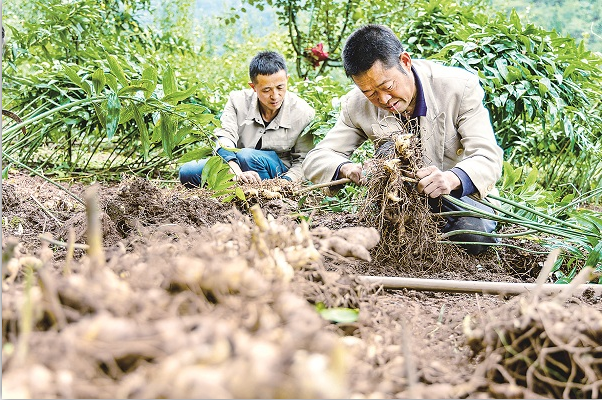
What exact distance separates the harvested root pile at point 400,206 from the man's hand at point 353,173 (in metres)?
0.05

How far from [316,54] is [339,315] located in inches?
167

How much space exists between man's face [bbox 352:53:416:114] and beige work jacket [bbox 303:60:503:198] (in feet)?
0.17

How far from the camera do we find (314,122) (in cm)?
310

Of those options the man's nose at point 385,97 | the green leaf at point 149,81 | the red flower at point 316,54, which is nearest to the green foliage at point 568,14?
the red flower at point 316,54

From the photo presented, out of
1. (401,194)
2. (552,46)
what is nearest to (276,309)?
(401,194)

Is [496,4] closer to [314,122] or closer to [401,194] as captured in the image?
[314,122]

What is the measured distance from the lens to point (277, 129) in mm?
3135

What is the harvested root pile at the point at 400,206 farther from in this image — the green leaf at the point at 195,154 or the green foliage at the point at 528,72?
the green foliage at the point at 528,72

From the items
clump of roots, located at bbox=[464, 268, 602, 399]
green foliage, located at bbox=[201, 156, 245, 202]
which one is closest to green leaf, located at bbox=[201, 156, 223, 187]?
green foliage, located at bbox=[201, 156, 245, 202]

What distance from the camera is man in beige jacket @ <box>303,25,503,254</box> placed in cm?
186

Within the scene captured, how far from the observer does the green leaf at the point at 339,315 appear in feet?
2.94

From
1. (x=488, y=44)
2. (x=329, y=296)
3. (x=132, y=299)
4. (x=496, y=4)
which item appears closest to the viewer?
(x=132, y=299)

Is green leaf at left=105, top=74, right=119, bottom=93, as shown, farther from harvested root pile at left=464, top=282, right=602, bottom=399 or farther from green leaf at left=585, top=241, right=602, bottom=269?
green leaf at left=585, top=241, right=602, bottom=269

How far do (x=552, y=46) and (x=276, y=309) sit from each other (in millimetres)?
2781
